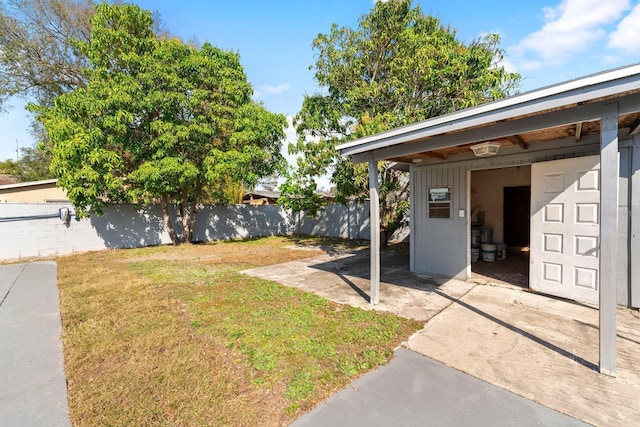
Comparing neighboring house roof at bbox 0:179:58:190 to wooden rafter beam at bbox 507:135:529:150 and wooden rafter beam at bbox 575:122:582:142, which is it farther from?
wooden rafter beam at bbox 575:122:582:142

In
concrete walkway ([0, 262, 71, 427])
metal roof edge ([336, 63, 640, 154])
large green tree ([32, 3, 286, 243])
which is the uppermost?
large green tree ([32, 3, 286, 243])

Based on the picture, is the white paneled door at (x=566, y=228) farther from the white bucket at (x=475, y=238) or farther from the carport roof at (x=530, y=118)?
the white bucket at (x=475, y=238)

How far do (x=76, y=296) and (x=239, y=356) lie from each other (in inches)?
150

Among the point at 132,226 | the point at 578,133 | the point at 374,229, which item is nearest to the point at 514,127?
the point at 578,133

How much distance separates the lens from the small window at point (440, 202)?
5516mm

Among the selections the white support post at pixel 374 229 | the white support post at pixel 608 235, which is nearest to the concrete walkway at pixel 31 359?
the white support post at pixel 374 229

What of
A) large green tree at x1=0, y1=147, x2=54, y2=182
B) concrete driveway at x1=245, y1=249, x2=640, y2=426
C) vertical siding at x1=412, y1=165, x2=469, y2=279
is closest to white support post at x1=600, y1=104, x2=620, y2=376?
concrete driveway at x1=245, y1=249, x2=640, y2=426

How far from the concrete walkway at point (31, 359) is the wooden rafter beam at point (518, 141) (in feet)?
18.2

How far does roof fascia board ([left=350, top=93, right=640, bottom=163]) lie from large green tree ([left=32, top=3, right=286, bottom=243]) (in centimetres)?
658

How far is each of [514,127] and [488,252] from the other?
5046 millimetres

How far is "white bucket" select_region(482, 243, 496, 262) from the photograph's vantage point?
22.5 ft

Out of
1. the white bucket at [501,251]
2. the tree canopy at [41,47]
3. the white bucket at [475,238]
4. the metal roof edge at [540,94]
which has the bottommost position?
the white bucket at [501,251]

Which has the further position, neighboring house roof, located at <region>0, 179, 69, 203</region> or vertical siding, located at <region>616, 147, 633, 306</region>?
neighboring house roof, located at <region>0, 179, 69, 203</region>

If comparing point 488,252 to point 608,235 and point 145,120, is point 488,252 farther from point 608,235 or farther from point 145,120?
point 145,120
